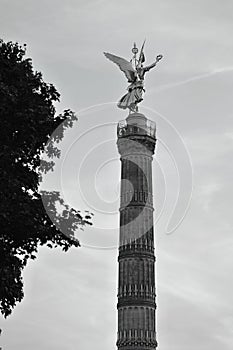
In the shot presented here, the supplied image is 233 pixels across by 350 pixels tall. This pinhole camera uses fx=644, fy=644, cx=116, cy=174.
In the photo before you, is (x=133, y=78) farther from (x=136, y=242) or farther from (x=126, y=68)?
(x=136, y=242)

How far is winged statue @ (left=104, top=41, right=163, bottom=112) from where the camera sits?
5941 cm

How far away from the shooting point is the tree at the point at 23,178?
20.8 meters

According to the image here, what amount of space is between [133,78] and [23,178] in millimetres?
39132

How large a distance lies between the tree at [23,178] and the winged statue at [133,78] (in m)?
36.4

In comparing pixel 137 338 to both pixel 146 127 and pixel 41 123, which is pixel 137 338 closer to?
pixel 146 127

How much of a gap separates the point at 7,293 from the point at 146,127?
127 feet

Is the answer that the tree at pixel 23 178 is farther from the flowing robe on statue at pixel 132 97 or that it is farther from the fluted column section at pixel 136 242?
the flowing robe on statue at pixel 132 97

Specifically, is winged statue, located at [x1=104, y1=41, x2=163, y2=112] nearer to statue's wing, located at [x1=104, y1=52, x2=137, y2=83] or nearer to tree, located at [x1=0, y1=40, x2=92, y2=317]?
statue's wing, located at [x1=104, y1=52, x2=137, y2=83]

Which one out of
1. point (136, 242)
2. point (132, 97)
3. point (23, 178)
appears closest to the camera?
point (23, 178)

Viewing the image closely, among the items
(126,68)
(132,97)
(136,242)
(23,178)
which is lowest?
(23,178)

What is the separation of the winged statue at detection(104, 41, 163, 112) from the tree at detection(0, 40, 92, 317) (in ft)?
119

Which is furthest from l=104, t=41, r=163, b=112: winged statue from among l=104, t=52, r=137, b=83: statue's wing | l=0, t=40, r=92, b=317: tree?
l=0, t=40, r=92, b=317: tree

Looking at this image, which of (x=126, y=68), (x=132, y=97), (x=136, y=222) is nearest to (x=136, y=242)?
(x=136, y=222)

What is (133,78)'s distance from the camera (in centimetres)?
5978
